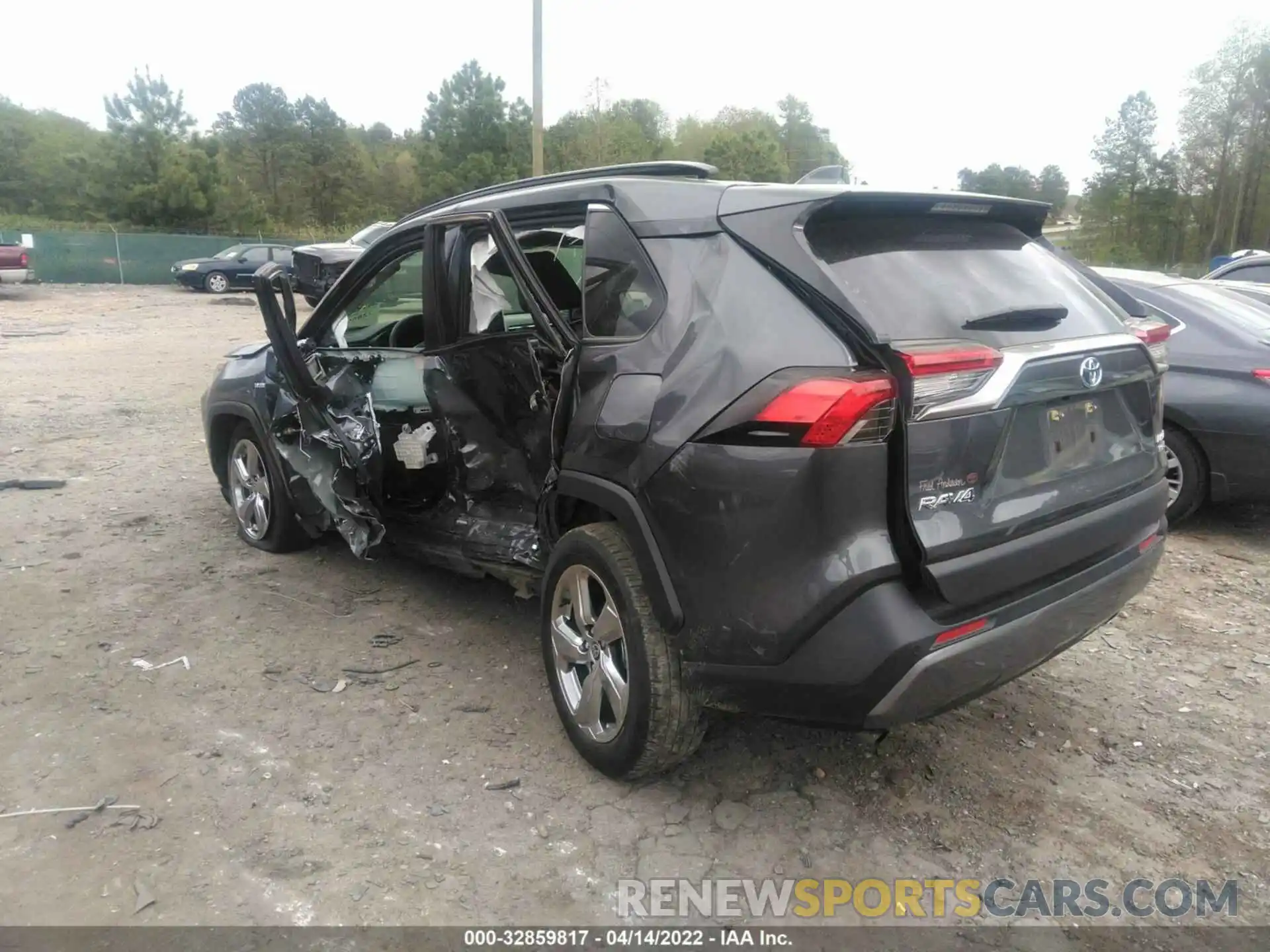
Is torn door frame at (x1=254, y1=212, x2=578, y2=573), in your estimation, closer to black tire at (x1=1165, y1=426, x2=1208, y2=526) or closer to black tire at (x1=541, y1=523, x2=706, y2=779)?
black tire at (x1=541, y1=523, x2=706, y2=779)

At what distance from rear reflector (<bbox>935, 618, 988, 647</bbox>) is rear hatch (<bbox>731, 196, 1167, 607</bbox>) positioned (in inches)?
2.1

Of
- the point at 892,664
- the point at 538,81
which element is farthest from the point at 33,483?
the point at 538,81

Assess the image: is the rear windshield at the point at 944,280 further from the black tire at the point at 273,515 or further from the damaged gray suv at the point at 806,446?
the black tire at the point at 273,515

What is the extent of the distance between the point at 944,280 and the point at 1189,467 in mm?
3650

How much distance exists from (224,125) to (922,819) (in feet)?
257

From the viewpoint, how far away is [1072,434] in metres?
2.59

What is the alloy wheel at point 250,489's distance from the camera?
4793 mm

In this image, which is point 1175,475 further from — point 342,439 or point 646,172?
point 342,439

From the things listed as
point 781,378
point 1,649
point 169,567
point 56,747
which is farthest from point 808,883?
point 169,567

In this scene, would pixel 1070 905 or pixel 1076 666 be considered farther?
pixel 1076 666

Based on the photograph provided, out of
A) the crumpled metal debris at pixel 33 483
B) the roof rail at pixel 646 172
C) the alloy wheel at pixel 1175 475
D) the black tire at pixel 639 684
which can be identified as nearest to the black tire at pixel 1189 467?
the alloy wheel at pixel 1175 475

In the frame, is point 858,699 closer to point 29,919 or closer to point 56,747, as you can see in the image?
point 29,919

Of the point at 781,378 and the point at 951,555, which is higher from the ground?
the point at 781,378

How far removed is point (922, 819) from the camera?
9.04 feet
